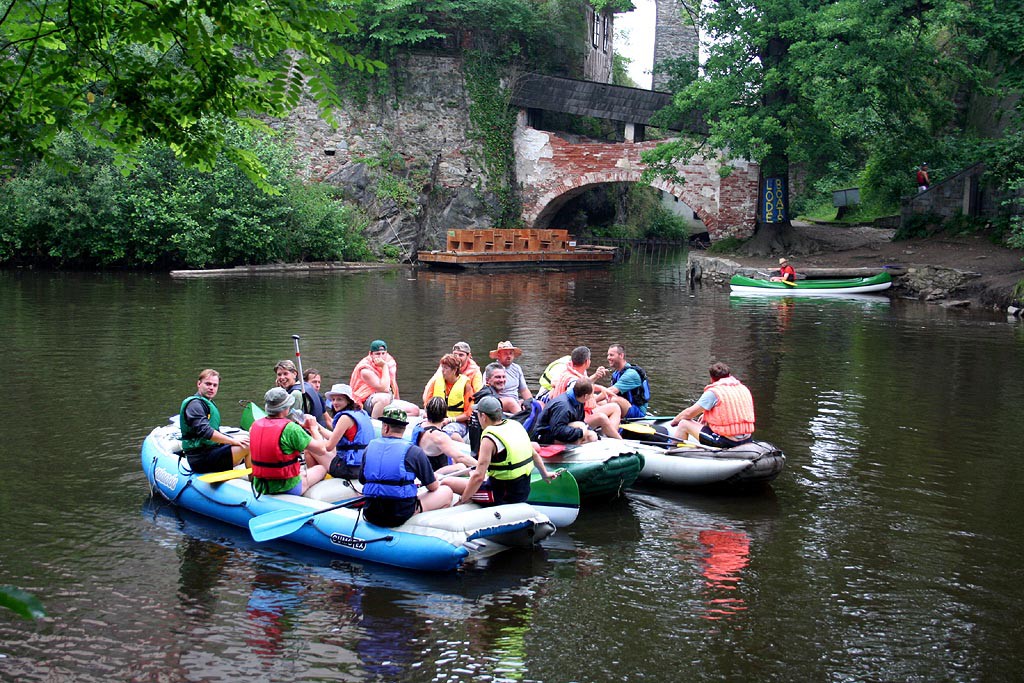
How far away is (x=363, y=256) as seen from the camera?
3231 centimetres

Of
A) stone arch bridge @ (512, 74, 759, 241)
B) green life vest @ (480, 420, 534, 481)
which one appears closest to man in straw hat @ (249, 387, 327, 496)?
green life vest @ (480, 420, 534, 481)

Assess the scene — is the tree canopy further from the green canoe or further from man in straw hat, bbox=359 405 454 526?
man in straw hat, bbox=359 405 454 526

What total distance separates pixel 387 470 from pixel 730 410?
365 cm

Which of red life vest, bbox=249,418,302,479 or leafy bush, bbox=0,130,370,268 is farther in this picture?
leafy bush, bbox=0,130,370,268

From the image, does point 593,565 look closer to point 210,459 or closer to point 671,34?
point 210,459

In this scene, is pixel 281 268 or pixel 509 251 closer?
pixel 281 268

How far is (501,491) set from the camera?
761 centimetres

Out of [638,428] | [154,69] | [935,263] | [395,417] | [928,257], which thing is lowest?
[638,428]

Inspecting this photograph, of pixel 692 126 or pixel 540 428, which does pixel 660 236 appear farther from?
pixel 540 428

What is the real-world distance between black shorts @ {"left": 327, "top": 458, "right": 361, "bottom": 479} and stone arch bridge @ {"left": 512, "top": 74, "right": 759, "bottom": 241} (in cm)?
2626

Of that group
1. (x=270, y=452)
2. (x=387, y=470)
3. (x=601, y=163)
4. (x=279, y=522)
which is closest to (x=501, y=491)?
(x=387, y=470)

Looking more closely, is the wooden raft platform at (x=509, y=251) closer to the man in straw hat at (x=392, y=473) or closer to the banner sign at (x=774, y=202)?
the banner sign at (x=774, y=202)

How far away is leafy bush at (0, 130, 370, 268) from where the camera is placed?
26734mm

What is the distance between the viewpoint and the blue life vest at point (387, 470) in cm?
709
